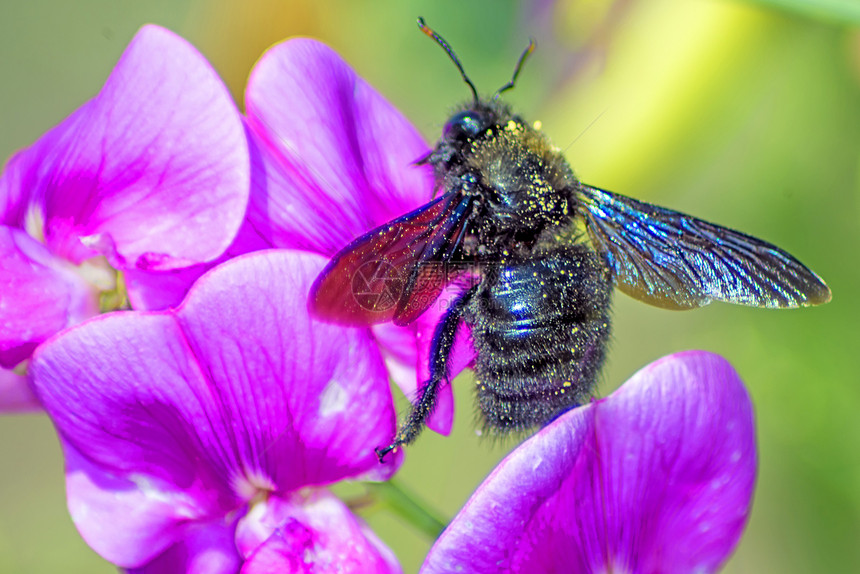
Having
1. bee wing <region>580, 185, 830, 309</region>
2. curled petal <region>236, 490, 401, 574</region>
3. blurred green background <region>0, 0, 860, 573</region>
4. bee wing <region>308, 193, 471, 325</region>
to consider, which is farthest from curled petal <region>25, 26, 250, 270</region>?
blurred green background <region>0, 0, 860, 573</region>

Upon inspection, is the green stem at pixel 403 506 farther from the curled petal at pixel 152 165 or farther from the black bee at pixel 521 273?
the curled petal at pixel 152 165

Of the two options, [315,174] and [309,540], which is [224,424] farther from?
[315,174]

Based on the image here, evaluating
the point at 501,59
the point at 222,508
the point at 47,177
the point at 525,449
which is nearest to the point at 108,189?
the point at 47,177

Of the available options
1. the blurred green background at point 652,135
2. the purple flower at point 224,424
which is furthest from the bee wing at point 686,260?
the blurred green background at point 652,135

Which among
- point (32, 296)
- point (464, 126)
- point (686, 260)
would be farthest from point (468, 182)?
point (32, 296)

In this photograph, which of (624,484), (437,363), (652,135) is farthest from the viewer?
(652,135)

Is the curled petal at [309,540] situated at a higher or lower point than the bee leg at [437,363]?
lower

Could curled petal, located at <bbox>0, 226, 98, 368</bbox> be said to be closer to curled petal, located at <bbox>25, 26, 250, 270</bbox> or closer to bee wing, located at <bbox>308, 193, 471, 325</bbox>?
curled petal, located at <bbox>25, 26, 250, 270</bbox>
